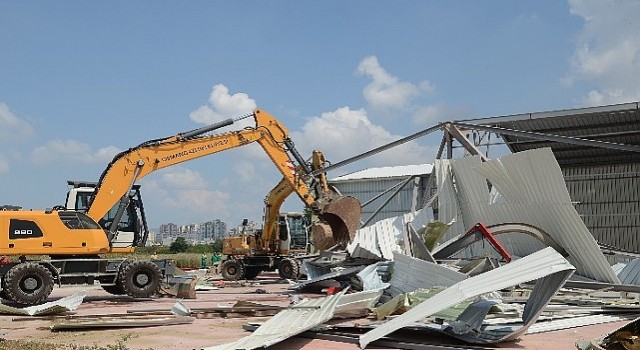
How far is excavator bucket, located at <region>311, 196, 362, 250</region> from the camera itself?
22.2 meters

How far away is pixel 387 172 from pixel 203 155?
82.1 feet

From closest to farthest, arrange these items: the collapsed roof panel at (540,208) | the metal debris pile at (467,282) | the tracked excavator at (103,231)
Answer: the metal debris pile at (467,282)
the collapsed roof panel at (540,208)
the tracked excavator at (103,231)

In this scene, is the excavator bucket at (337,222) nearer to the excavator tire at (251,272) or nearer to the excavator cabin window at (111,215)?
the excavator tire at (251,272)

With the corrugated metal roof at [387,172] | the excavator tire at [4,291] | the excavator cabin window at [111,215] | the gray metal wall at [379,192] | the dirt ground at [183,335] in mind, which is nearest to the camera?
the dirt ground at [183,335]

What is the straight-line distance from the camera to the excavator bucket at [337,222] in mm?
22172

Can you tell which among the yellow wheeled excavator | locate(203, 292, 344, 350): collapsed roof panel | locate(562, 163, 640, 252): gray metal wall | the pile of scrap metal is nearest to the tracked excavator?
the yellow wheeled excavator

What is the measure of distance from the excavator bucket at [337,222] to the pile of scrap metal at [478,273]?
208 cm

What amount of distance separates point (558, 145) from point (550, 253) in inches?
756

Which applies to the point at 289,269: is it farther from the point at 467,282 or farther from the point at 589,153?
the point at 467,282

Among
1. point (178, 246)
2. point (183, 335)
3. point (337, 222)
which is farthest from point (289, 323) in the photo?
point (178, 246)

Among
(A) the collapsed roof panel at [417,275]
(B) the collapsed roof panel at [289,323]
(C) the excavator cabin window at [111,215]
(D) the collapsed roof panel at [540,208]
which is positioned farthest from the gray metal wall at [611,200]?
(B) the collapsed roof panel at [289,323]

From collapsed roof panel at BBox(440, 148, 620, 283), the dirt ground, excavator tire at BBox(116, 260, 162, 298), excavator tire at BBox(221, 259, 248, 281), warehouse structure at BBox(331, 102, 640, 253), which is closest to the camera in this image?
the dirt ground

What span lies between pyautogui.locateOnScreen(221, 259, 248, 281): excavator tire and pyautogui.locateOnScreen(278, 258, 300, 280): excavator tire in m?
1.79

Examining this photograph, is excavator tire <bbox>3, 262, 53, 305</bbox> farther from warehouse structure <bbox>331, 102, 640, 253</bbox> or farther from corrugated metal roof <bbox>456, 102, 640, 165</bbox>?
corrugated metal roof <bbox>456, 102, 640, 165</bbox>
